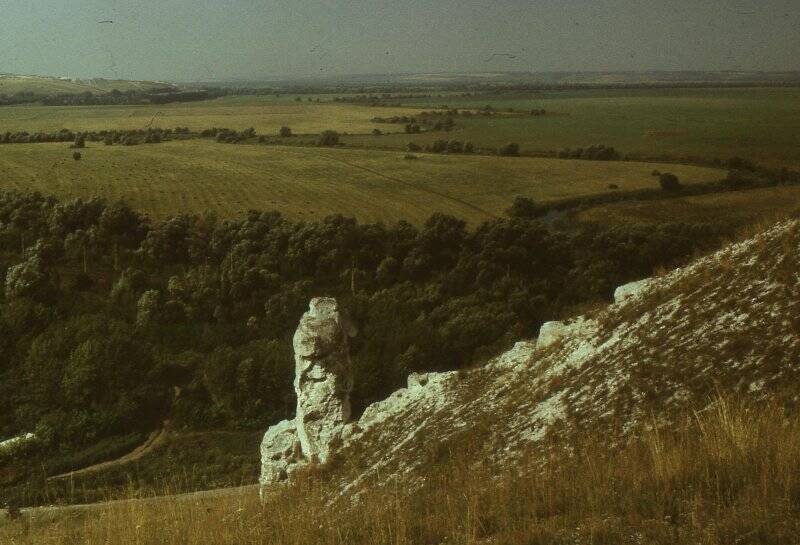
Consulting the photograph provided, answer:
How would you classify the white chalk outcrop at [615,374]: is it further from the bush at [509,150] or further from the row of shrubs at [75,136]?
the row of shrubs at [75,136]

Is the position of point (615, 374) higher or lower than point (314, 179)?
lower

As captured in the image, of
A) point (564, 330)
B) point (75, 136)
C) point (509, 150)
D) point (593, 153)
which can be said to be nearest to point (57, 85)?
point (75, 136)

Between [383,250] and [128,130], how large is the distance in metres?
44.1

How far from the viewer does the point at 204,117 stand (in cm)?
9269

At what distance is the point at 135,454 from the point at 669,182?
38.7m

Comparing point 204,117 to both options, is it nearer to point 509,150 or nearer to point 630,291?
point 509,150

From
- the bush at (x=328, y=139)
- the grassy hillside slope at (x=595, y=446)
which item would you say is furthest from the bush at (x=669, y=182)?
the bush at (x=328, y=139)

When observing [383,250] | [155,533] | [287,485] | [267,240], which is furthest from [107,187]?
[155,533]

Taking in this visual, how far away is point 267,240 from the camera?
1698 inches

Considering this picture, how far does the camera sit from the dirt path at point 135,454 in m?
24.6

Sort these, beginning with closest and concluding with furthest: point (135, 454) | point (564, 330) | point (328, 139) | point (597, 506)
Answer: point (597, 506)
point (564, 330)
point (135, 454)
point (328, 139)

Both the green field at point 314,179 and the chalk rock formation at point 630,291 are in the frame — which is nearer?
the chalk rock formation at point 630,291

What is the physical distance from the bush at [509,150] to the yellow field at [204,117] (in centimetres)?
2442

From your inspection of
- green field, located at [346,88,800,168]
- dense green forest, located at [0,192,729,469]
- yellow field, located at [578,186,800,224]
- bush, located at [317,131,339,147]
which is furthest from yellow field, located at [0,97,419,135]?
yellow field, located at [578,186,800,224]
